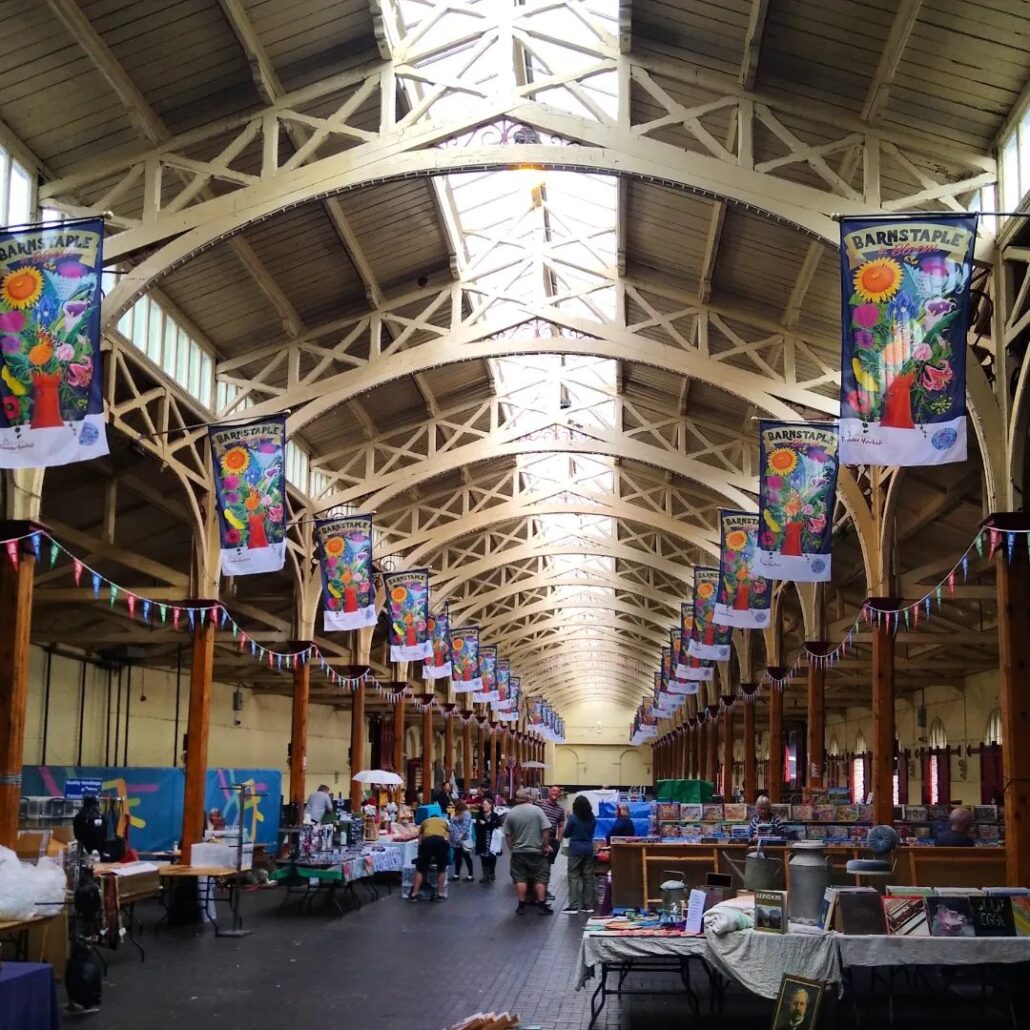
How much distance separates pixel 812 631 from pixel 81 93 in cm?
1804

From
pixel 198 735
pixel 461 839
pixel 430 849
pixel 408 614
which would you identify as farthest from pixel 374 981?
pixel 408 614

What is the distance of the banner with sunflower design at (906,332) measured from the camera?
12.5 meters

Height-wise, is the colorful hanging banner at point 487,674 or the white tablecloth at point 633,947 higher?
the colorful hanging banner at point 487,674

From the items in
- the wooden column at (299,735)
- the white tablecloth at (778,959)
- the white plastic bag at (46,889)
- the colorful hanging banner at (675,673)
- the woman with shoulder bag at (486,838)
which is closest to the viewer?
the white tablecloth at (778,959)

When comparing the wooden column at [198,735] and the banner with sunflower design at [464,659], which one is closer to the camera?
the wooden column at [198,735]

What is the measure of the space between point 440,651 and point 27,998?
27453 mm

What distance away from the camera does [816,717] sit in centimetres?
2736

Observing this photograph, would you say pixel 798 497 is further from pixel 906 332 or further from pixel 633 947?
pixel 633 947

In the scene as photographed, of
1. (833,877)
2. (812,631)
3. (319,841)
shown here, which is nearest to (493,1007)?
(833,877)

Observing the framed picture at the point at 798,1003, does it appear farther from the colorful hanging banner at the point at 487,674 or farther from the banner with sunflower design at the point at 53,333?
the colorful hanging banner at the point at 487,674

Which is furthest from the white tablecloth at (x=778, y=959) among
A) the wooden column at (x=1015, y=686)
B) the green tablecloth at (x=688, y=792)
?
the green tablecloth at (x=688, y=792)

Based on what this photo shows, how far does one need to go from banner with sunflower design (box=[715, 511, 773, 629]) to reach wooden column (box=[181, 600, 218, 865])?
362 inches

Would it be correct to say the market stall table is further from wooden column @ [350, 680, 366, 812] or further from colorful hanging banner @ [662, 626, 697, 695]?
colorful hanging banner @ [662, 626, 697, 695]

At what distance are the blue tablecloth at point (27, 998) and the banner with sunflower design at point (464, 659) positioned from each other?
96.4ft
